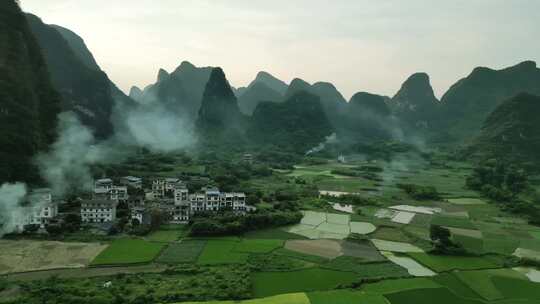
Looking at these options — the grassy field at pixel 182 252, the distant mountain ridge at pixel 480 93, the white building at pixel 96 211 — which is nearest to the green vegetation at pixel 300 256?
the grassy field at pixel 182 252

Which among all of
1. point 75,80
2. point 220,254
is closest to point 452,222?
point 220,254

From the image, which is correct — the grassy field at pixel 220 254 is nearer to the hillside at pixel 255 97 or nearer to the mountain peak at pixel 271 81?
the hillside at pixel 255 97

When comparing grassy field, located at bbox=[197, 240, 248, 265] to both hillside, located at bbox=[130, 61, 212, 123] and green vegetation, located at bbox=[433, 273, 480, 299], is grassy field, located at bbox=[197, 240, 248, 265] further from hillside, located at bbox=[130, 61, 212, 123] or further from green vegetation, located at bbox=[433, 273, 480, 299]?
hillside, located at bbox=[130, 61, 212, 123]

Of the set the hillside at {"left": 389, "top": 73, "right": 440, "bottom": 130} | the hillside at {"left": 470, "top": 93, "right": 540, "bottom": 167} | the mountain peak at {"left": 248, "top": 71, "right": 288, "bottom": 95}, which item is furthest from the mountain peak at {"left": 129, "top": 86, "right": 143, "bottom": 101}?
the hillside at {"left": 470, "top": 93, "right": 540, "bottom": 167}

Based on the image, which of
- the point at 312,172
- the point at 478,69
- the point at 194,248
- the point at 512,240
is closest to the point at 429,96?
the point at 478,69

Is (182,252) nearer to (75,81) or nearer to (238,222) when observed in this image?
(238,222)

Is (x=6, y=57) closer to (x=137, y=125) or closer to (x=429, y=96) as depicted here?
(x=137, y=125)
